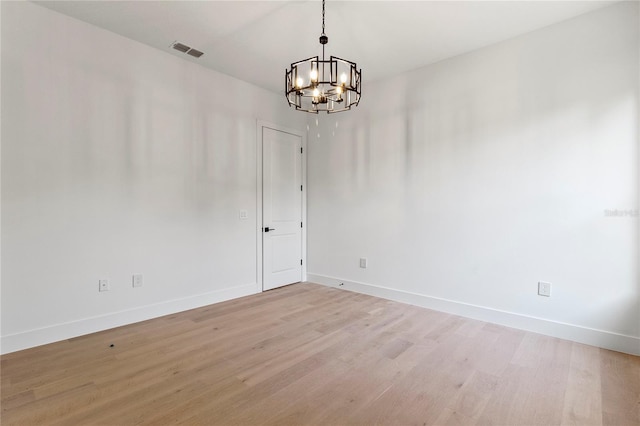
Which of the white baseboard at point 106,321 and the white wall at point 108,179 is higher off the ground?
the white wall at point 108,179

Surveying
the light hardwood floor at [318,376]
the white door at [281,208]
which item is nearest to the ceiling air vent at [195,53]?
the white door at [281,208]

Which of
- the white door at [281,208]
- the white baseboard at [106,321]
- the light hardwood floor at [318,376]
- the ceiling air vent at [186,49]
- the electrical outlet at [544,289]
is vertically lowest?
the light hardwood floor at [318,376]

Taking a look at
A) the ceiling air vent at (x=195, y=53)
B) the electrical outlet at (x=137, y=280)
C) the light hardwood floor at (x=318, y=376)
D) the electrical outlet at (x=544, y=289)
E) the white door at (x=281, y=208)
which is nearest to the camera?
the light hardwood floor at (x=318, y=376)

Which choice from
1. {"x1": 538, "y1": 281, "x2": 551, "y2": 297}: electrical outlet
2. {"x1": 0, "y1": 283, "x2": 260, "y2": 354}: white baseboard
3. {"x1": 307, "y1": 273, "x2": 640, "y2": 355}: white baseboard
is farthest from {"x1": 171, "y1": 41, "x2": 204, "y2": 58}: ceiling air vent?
{"x1": 538, "y1": 281, "x2": 551, "y2": 297}: electrical outlet

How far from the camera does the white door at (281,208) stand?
4605 mm

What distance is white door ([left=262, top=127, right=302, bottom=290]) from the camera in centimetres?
461

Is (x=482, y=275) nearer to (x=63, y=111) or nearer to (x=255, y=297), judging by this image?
(x=255, y=297)

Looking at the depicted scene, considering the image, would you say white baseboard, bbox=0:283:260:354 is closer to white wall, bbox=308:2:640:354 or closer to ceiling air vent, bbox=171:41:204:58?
white wall, bbox=308:2:640:354

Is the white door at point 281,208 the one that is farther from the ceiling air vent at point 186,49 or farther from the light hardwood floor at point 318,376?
the light hardwood floor at point 318,376

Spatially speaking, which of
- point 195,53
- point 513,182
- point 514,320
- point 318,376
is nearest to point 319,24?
point 195,53

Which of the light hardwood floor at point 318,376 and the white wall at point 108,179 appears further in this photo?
the white wall at point 108,179

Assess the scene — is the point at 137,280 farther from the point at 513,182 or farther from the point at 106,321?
the point at 513,182

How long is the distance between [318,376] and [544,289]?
2.40m

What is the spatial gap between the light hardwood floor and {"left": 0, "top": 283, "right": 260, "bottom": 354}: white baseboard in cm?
10
